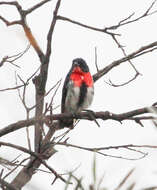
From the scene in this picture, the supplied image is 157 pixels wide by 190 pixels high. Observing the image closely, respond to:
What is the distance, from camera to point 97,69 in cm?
511

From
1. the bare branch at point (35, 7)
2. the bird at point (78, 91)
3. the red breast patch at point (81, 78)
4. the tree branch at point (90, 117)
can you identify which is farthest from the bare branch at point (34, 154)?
the red breast patch at point (81, 78)

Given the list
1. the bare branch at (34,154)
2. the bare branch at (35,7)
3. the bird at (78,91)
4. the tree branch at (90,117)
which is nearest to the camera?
the tree branch at (90,117)

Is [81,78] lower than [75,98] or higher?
higher

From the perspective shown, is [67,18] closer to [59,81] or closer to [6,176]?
[59,81]

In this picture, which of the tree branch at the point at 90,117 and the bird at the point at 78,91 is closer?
the tree branch at the point at 90,117

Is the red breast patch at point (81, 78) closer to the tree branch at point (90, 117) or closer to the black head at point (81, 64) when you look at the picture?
the black head at point (81, 64)

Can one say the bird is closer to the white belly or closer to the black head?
the white belly

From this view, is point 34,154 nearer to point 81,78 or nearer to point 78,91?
point 78,91

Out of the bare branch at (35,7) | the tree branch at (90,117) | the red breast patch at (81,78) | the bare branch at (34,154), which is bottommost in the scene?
the bare branch at (34,154)

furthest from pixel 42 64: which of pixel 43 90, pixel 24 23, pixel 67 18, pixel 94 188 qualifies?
pixel 94 188

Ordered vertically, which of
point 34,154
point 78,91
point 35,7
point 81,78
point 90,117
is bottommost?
point 34,154

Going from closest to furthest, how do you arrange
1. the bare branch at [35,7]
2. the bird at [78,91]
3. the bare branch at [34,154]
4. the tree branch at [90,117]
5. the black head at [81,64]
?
the tree branch at [90,117] → the bare branch at [34,154] → the bare branch at [35,7] → the bird at [78,91] → the black head at [81,64]

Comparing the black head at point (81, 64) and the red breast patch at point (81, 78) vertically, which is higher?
the black head at point (81, 64)

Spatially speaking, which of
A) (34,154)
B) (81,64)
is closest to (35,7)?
(34,154)
